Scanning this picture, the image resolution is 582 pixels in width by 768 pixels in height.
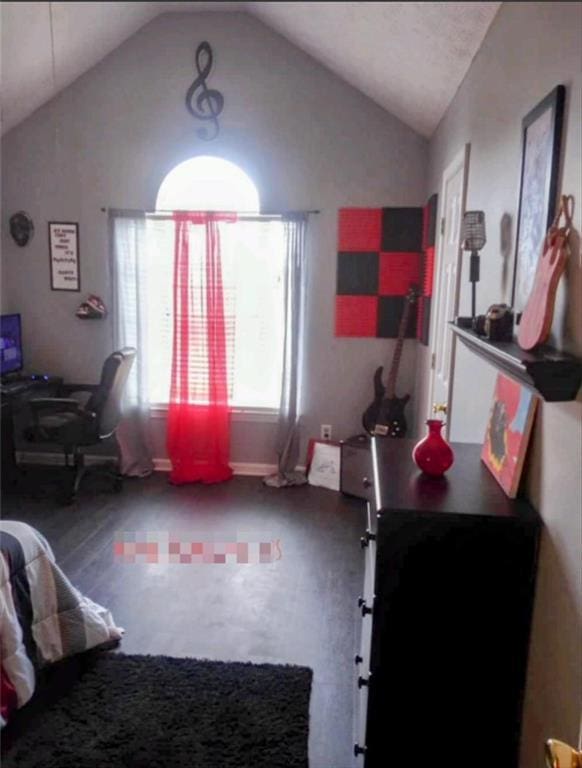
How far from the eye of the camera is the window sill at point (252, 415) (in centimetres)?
368

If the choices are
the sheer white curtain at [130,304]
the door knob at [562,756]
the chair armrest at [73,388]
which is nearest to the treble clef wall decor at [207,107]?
the sheer white curtain at [130,304]

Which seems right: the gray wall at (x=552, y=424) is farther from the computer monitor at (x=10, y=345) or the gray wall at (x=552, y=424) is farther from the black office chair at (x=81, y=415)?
the computer monitor at (x=10, y=345)

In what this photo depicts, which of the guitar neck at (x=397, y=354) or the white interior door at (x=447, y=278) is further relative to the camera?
the guitar neck at (x=397, y=354)

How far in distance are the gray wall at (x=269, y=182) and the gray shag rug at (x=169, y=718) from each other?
202 centimetres

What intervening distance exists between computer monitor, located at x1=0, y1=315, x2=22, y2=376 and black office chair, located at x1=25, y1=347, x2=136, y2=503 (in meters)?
0.34

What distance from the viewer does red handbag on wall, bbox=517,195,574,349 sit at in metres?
0.98

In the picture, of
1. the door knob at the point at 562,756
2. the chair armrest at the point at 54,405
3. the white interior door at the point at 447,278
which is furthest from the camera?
the chair armrest at the point at 54,405

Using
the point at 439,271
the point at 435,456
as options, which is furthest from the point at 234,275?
the point at 435,456

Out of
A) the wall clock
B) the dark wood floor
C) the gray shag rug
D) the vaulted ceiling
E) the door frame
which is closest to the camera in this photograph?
the vaulted ceiling

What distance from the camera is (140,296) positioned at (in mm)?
3430

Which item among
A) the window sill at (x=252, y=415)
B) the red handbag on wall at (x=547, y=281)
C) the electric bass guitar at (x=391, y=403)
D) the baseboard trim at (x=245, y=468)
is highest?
the red handbag on wall at (x=547, y=281)

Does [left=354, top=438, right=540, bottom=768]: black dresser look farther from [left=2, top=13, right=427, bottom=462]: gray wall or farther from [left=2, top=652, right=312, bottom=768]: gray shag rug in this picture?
[left=2, top=13, right=427, bottom=462]: gray wall

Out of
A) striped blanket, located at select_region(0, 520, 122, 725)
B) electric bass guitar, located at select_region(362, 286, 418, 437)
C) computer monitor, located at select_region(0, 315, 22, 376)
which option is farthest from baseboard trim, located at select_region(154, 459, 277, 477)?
striped blanket, located at select_region(0, 520, 122, 725)

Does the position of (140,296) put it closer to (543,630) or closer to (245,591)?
(245,591)
